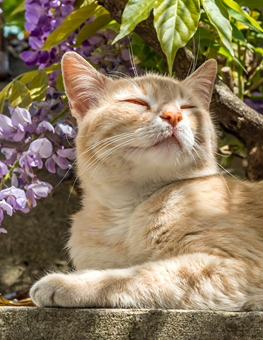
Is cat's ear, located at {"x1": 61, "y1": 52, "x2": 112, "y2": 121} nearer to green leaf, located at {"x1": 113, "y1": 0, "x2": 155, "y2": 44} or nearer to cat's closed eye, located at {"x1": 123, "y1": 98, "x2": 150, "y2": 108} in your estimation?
cat's closed eye, located at {"x1": 123, "y1": 98, "x2": 150, "y2": 108}

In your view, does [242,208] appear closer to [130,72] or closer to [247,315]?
[247,315]

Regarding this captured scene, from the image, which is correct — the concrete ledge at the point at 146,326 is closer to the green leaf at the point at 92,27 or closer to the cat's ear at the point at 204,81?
the cat's ear at the point at 204,81

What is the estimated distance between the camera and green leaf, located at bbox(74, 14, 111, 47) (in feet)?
5.21

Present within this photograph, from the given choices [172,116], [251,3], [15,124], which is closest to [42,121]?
[15,124]

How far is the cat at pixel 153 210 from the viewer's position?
35.6 inches

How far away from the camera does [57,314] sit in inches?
32.5

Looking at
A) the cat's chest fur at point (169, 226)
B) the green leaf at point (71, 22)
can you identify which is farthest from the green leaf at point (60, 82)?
the cat's chest fur at point (169, 226)

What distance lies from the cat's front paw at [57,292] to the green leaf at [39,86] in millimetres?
949

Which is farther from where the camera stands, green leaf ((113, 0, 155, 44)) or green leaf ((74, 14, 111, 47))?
green leaf ((74, 14, 111, 47))

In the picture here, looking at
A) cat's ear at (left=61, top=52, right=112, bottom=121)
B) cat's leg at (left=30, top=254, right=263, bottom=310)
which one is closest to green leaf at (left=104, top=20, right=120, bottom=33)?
cat's ear at (left=61, top=52, right=112, bottom=121)

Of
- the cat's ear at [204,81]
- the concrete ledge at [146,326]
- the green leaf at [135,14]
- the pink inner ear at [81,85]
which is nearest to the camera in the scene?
the concrete ledge at [146,326]

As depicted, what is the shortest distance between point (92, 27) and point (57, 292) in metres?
1.20

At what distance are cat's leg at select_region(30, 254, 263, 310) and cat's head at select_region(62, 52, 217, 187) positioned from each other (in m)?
0.33

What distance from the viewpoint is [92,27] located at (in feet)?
5.28
